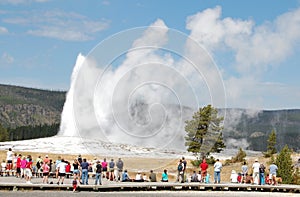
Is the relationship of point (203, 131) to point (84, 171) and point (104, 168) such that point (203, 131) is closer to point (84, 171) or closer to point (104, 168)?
point (104, 168)

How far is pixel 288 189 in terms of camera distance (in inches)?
1148

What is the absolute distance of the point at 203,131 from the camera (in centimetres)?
6194

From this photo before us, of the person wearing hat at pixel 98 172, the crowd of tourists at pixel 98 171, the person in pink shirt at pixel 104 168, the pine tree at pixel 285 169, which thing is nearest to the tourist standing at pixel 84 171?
the crowd of tourists at pixel 98 171

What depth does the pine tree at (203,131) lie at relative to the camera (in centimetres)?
6072

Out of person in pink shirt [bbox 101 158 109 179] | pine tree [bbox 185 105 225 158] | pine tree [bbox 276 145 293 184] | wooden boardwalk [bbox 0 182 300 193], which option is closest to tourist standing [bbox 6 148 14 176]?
person in pink shirt [bbox 101 158 109 179]

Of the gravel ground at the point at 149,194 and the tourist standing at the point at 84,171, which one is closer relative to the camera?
the gravel ground at the point at 149,194

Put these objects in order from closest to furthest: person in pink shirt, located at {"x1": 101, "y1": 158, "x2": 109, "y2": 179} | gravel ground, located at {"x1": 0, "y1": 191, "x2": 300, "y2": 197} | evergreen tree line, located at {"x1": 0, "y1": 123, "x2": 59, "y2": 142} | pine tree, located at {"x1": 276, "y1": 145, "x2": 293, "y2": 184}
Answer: gravel ground, located at {"x1": 0, "y1": 191, "x2": 300, "y2": 197}
person in pink shirt, located at {"x1": 101, "y1": 158, "x2": 109, "y2": 179}
pine tree, located at {"x1": 276, "y1": 145, "x2": 293, "y2": 184}
evergreen tree line, located at {"x1": 0, "y1": 123, "x2": 59, "y2": 142}

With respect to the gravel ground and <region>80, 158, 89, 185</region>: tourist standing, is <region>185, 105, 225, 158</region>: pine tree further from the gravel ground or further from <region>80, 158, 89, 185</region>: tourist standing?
<region>80, 158, 89, 185</region>: tourist standing

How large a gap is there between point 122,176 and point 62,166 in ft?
17.1

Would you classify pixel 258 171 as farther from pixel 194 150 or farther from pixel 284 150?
pixel 194 150

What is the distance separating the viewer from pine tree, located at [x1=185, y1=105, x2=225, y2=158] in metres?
60.7

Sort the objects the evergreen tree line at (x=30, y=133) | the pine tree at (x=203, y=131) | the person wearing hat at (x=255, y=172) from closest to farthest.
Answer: the person wearing hat at (x=255, y=172), the pine tree at (x=203, y=131), the evergreen tree line at (x=30, y=133)

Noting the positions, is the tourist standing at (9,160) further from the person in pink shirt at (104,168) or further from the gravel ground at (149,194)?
the gravel ground at (149,194)

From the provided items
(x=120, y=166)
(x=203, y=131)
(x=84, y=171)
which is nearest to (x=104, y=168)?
(x=120, y=166)
